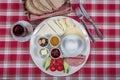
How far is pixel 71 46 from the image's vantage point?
2430 millimetres

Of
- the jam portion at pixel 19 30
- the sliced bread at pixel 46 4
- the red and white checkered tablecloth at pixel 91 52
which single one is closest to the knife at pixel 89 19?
the red and white checkered tablecloth at pixel 91 52

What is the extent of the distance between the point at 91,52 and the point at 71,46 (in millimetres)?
100

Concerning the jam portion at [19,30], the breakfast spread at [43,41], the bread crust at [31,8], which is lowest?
the breakfast spread at [43,41]

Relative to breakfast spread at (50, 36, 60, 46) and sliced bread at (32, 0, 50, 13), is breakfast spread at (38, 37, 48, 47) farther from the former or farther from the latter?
sliced bread at (32, 0, 50, 13)

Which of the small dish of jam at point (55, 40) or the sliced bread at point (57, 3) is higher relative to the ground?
the sliced bread at point (57, 3)

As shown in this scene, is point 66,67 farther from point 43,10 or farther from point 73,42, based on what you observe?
point 43,10

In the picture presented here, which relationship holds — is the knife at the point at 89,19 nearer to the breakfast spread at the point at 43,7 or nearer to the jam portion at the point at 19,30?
the breakfast spread at the point at 43,7

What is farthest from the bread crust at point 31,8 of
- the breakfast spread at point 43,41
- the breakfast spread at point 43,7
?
the breakfast spread at point 43,41

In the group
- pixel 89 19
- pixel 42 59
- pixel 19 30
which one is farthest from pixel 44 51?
pixel 89 19

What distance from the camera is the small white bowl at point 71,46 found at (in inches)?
95.5

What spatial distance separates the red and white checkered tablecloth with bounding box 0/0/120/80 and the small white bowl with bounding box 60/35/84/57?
0.06 meters

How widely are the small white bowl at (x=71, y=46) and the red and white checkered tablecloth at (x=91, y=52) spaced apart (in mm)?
62

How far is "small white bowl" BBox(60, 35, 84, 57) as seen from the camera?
95.5 inches

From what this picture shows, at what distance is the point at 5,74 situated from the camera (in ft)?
8.07
